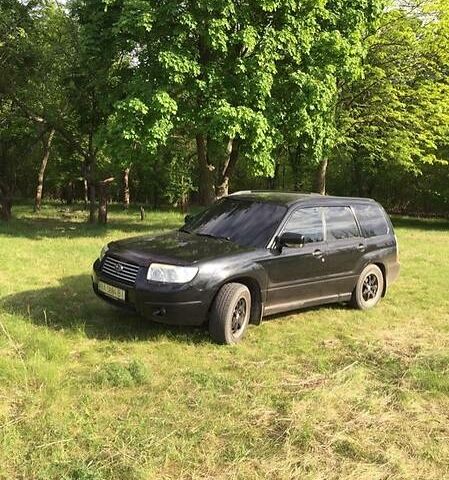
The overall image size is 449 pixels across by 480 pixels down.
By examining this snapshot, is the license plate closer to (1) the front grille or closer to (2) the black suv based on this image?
(2) the black suv

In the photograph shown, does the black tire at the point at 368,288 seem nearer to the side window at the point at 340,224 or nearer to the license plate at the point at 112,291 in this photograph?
the side window at the point at 340,224

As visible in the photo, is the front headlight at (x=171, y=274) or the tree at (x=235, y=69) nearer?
the front headlight at (x=171, y=274)

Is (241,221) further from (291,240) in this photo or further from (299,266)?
(299,266)

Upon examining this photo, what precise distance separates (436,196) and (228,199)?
899 inches

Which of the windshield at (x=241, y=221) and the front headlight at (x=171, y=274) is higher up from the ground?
the windshield at (x=241, y=221)

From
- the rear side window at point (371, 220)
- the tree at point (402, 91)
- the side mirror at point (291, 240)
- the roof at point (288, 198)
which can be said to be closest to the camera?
the side mirror at point (291, 240)

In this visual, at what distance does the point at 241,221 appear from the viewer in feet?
23.7

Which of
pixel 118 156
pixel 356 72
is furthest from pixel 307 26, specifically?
pixel 118 156

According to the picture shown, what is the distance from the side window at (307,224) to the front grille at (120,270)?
79.4 inches

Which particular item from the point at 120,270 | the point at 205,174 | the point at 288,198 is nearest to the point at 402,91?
the point at 205,174

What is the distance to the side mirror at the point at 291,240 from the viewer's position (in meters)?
6.71

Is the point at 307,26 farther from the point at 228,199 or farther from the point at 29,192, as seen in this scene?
the point at 29,192

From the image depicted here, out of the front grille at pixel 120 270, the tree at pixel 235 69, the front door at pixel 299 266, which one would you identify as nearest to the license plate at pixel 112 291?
the front grille at pixel 120 270

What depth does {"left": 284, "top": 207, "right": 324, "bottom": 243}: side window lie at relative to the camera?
7141 mm
